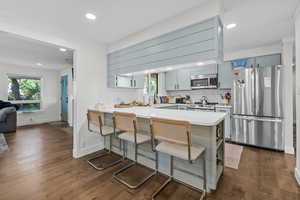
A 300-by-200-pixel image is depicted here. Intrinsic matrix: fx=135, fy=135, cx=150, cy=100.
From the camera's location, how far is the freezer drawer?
2.97m

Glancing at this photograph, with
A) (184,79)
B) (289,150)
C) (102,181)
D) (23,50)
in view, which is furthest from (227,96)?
(23,50)

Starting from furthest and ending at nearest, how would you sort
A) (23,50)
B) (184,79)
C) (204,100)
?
(184,79)
(204,100)
(23,50)

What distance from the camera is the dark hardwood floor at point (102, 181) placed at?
169cm

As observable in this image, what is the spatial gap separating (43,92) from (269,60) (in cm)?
828

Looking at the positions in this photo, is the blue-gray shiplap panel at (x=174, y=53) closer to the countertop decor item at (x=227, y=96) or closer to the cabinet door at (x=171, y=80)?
the cabinet door at (x=171, y=80)

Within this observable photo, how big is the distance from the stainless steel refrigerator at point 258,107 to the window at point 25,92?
300 inches

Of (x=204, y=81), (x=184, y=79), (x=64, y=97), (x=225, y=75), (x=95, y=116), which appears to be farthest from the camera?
(x=64, y=97)

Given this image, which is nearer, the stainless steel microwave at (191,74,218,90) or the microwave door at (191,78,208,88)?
the stainless steel microwave at (191,74,218,90)

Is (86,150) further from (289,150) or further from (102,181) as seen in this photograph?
(289,150)

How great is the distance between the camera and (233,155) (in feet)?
9.14

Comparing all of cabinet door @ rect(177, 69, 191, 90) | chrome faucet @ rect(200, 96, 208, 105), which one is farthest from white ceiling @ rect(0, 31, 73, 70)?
chrome faucet @ rect(200, 96, 208, 105)

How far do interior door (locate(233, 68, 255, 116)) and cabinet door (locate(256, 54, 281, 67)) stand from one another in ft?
1.95

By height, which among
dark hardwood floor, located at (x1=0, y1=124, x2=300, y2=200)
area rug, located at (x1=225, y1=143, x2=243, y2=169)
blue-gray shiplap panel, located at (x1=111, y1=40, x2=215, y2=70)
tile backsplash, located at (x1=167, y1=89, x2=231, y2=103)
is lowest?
dark hardwood floor, located at (x1=0, y1=124, x2=300, y2=200)

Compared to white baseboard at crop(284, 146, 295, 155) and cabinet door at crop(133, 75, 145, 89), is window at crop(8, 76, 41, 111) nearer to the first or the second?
cabinet door at crop(133, 75, 145, 89)
